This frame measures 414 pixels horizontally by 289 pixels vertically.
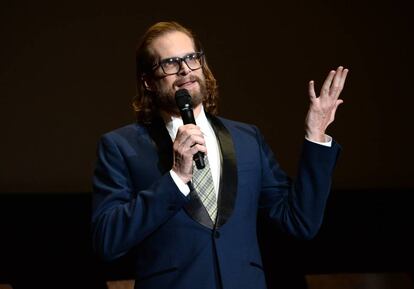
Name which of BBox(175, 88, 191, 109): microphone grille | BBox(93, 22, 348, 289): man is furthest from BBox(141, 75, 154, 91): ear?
BBox(175, 88, 191, 109): microphone grille

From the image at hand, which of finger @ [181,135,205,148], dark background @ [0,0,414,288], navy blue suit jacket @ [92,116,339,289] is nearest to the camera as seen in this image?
finger @ [181,135,205,148]

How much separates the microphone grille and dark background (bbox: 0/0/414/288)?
6.11 feet

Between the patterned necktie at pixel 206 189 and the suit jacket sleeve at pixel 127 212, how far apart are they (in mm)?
93

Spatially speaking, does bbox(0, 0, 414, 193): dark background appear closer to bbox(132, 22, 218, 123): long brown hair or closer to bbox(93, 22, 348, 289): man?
bbox(132, 22, 218, 123): long brown hair

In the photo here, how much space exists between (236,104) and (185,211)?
2.02m

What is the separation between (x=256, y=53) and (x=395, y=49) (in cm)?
71

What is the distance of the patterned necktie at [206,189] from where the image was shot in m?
1.86

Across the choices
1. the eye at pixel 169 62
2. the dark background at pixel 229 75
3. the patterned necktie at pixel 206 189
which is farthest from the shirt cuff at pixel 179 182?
the dark background at pixel 229 75

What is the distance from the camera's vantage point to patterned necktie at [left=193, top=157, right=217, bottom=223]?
1.86 m

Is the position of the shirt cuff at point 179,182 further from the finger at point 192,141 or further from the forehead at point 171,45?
the forehead at point 171,45

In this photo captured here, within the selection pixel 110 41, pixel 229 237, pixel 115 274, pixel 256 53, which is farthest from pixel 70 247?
pixel 229 237

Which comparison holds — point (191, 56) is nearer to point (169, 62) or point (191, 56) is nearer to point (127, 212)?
point (169, 62)

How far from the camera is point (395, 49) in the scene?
3.87 metres

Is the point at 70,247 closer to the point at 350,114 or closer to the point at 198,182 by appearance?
the point at 350,114
